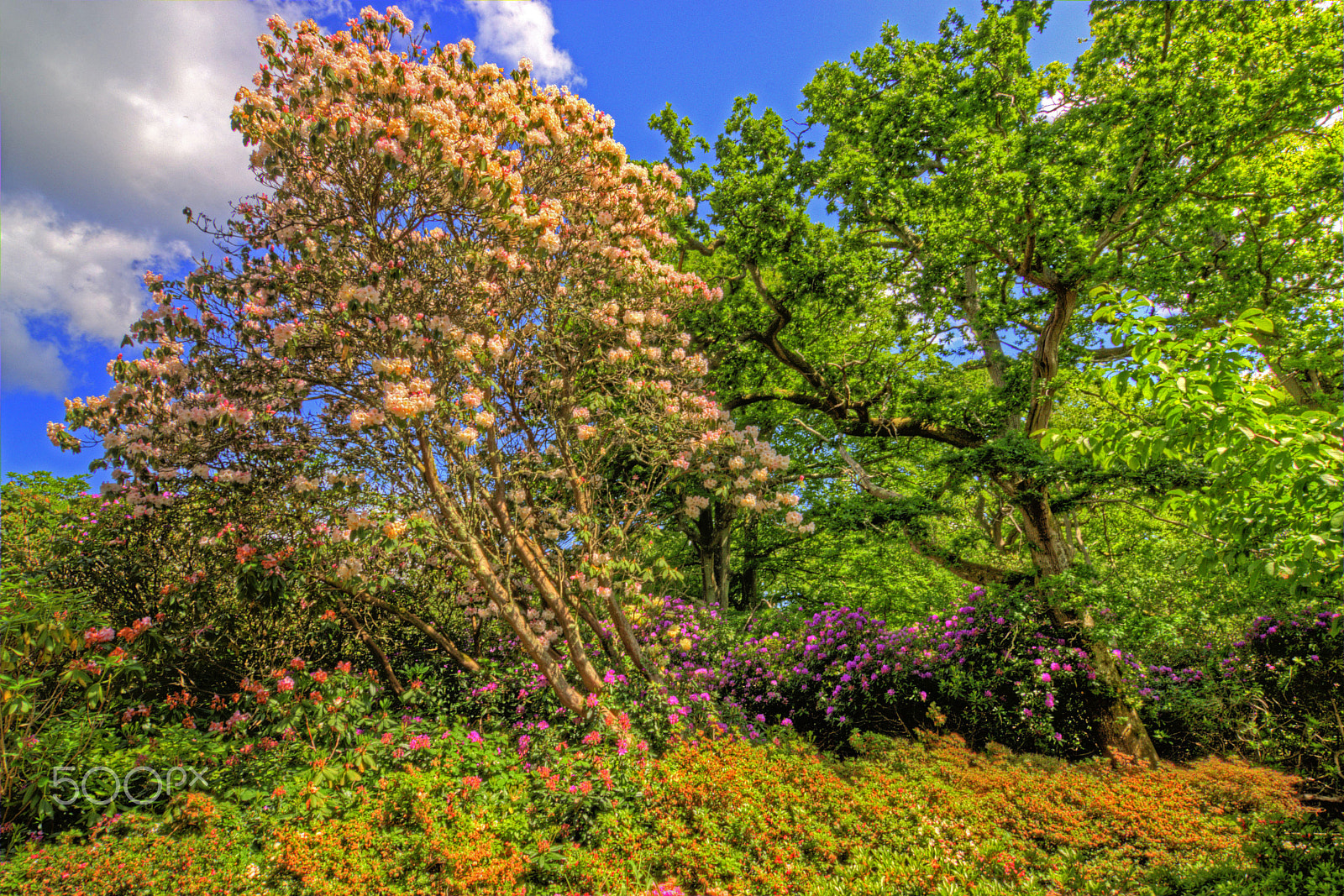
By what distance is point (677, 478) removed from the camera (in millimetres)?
6484

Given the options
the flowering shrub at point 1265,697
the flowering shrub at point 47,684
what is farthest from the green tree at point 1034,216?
the flowering shrub at point 47,684

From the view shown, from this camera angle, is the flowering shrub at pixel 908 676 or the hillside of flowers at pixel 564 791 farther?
the flowering shrub at pixel 908 676

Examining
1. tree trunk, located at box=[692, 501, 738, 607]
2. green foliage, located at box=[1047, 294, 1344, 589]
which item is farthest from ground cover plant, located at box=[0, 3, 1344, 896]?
tree trunk, located at box=[692, 501, 738, 607]

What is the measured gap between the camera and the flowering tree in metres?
4.33

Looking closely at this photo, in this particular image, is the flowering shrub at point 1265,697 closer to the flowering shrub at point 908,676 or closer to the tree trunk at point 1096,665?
the tree trunk at point 1096,665

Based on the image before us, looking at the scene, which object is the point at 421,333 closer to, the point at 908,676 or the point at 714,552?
the point at 908,676

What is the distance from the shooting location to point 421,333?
4520 mm

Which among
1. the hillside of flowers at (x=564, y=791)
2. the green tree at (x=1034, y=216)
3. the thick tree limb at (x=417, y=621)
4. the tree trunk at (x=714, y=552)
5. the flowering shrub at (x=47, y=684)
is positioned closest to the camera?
the hillside of flowers at (x=564, y=791)

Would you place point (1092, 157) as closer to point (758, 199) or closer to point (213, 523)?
point (758, 199)

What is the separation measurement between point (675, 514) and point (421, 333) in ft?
18.4

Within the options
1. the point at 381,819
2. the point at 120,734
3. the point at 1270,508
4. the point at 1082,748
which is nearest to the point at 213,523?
the point at 120,734

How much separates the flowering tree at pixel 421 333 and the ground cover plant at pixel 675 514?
1.9 inches

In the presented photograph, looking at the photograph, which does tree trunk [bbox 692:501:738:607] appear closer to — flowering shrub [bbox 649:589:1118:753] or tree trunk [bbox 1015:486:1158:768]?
flowering shrub [bbox 649:589:1118:753]

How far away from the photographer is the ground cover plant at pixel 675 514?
11.8 ft
